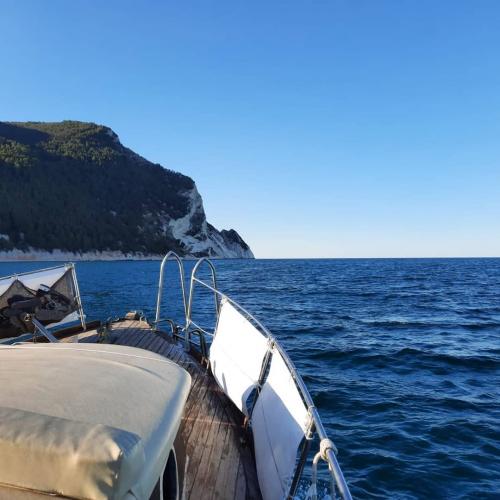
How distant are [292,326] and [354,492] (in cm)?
1260

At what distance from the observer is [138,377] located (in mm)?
3068

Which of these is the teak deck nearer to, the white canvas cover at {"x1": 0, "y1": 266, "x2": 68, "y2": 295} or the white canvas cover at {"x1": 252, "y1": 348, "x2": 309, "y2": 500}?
the white canvas cover at {"x1": 252, "y1": 348, "x2": 309, "y2": 500}

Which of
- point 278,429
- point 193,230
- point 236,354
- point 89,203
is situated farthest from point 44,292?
point 89,203

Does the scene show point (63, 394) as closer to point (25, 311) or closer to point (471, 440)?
point (25, 311)

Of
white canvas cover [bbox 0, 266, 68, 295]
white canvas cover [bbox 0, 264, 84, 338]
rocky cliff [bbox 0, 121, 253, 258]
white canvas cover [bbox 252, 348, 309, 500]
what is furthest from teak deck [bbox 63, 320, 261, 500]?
rocky cliff [bbox 0, 121, 253, 258]

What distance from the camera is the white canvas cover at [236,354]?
481 centimetres

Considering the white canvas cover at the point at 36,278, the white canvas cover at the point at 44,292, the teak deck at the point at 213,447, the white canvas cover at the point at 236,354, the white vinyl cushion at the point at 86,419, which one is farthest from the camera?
the white canvas cover at the point at 36,278

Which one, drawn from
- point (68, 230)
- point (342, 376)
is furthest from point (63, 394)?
point (68, 230)

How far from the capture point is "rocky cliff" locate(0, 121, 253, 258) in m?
121

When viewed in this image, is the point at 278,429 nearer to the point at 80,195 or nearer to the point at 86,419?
the point at 86,419

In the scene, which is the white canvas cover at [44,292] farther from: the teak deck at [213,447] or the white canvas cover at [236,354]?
the white canvas cover at [236,354]

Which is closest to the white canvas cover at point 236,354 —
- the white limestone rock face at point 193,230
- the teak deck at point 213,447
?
the teak deck at point 213,447

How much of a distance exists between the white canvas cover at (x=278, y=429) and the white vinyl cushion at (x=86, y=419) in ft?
3.14

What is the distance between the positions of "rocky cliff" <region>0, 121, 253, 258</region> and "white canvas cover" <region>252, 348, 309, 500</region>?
Answer: 384 feet
